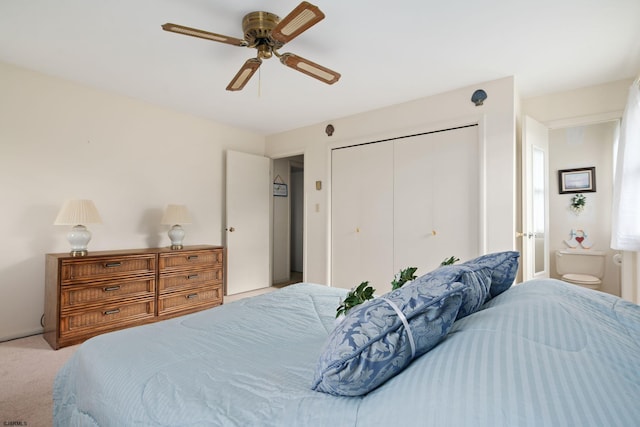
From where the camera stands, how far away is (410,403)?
2.05ft

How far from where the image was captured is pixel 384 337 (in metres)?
0.75

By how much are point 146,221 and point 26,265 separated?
111 centimetres

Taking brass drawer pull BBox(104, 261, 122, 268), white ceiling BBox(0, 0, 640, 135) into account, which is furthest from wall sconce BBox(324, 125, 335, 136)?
brass drawer pull BBox(104, 261, 122, 268)

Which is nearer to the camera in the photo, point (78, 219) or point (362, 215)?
point (78, 219)

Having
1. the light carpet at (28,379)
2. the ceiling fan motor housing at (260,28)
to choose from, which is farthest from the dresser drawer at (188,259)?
the ceiling fan motor housing at (260,28)

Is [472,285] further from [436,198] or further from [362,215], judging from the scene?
[362,215]

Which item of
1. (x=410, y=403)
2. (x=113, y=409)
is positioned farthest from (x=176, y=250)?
(x=410, y=403)

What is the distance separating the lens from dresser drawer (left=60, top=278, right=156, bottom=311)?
2592 mm

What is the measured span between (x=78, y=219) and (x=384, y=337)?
119 inches

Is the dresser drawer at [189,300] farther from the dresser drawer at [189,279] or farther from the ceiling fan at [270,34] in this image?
the ceiling fan at [270,34]

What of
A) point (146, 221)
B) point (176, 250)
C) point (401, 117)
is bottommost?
point (176, 250)

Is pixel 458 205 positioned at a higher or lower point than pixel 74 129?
lower

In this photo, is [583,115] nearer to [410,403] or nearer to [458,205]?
[458,205]

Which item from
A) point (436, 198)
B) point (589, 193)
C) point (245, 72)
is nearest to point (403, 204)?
point (436, 198)
